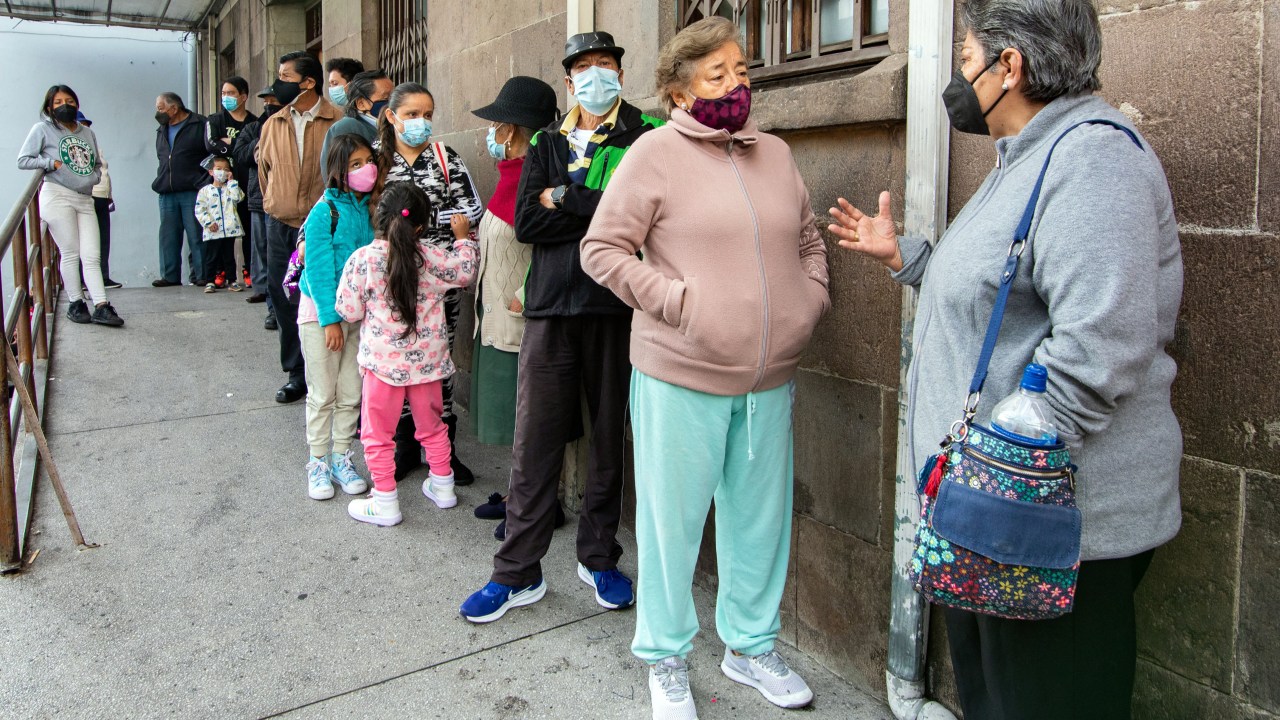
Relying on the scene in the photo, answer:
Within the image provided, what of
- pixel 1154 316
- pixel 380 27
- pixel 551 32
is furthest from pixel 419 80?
pixel 1154 316

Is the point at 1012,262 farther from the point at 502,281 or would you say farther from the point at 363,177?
the point at 363,177

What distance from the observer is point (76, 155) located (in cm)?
714

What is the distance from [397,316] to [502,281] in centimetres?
46

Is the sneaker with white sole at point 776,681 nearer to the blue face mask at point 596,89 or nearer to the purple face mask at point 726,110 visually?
the purple face mask at point 726,110

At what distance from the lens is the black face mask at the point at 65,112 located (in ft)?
23.5

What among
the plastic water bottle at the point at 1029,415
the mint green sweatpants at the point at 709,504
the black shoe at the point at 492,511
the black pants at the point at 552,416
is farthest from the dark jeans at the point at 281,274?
the plastic water bottle at the point at 1029,415

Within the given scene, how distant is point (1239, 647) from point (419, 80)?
5812 mm

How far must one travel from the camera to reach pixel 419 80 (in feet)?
21.3

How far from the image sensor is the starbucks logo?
706 centimetres

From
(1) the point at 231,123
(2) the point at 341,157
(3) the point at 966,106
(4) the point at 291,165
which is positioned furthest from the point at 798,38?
(1) the point at 231,123

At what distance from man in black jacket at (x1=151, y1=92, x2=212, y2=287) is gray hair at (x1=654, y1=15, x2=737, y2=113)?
816cm

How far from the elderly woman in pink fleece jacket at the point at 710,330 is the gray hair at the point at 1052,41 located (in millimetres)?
830

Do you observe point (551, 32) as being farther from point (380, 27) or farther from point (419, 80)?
point (380, 27)

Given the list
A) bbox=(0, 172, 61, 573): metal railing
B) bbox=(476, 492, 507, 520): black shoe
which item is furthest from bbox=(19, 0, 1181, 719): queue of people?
bbox=(0, 172, 61, 573): metal railing
